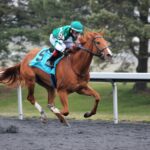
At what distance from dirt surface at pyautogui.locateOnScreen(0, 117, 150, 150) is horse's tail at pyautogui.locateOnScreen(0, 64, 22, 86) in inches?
35.3

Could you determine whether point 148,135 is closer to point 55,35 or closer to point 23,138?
point 23,138

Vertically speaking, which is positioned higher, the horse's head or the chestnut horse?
the horse's head

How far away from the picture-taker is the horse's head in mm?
9352

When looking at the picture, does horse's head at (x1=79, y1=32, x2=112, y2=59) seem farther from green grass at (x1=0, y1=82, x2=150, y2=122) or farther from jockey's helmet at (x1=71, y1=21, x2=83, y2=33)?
green grass at (x1=0, y1=82, x2=150, y2=122)

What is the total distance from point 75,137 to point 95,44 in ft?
5.69

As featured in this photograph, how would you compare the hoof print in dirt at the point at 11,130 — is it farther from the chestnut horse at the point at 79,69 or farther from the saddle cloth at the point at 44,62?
the saddle cloth at the point at 44,62

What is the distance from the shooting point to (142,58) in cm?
2209

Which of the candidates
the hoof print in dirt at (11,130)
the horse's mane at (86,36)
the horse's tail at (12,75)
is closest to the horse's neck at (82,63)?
the horse's mane at (86,36)

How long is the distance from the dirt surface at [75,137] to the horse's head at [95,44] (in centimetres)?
129

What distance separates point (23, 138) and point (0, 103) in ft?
45.9

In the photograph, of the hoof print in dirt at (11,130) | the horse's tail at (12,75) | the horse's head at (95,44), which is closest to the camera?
the horse's head at (95,44)

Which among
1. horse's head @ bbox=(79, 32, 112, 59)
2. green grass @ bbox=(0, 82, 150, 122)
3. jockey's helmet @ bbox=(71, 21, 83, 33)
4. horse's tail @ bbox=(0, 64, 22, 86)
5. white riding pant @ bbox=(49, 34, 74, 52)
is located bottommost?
green grass @ bbox=(0, 82, 150, 122)

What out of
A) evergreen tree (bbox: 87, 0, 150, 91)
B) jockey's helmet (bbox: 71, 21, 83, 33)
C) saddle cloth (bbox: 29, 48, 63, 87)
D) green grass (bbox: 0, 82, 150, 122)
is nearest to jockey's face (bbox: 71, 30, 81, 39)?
jockey's helmet (bbox: 71, 21, 83, 33)

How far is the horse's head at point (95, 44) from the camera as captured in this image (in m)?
9.35
